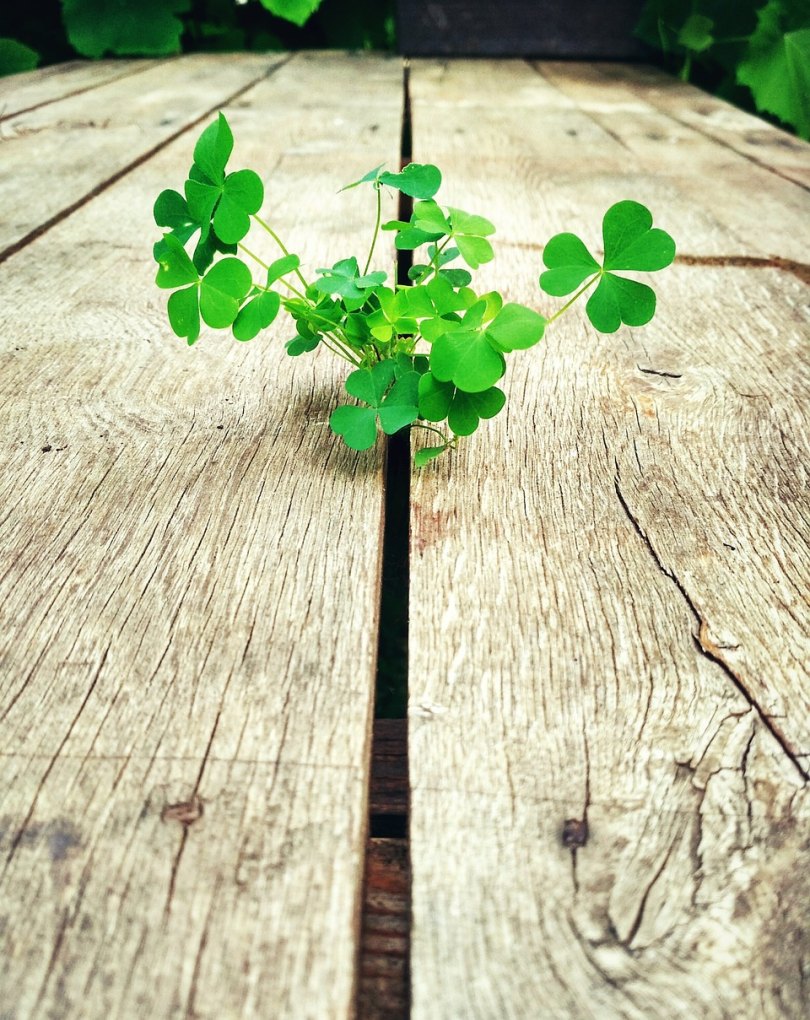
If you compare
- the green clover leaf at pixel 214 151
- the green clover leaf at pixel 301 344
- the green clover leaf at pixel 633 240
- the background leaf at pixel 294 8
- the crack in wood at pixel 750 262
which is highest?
the background leaf at pixel 294 8

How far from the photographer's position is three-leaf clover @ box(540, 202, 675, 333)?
77 cm

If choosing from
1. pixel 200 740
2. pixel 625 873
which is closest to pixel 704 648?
pixel 625 873

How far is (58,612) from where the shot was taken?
0.64m

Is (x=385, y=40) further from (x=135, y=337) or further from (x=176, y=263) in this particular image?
(x=176, y=263)

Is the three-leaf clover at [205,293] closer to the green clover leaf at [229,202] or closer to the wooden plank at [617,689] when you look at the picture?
the green clover leaf at [229,202]

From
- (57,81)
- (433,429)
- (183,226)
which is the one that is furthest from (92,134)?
(433,429)

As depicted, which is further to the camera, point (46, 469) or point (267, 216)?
point (267, 216)

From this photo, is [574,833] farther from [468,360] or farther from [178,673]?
[468,360]

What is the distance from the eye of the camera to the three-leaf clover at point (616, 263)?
2.53 feet

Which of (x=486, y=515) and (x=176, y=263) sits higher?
(x=176, y=263)

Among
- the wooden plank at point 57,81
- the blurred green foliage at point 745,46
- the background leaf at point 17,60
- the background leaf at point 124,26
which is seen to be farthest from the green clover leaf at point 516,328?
the background leaf at point 17,60

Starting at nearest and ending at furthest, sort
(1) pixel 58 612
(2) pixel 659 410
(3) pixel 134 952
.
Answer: (3) pixel 134 952 → (1) pixel 58 612 → (2) pixel 659 410

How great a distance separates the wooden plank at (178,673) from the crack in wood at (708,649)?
0.23 m

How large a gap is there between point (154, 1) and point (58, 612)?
3099 millimetres
